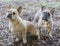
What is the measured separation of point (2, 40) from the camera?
4715 mm

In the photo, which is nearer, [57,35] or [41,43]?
[41,43]

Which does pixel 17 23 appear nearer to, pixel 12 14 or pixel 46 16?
pixel 12 14

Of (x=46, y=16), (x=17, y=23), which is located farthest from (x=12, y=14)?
(x=46, y=16)

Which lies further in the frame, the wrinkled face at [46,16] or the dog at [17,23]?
the wrinkled face at [46,16]

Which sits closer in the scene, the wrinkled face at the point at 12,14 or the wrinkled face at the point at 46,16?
the wrinkled face at the point at 12,14

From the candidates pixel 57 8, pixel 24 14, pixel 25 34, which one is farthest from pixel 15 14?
pixel 57 8

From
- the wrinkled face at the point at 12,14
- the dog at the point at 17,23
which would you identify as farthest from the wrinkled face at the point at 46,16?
the wrinkled face at the point at 12,14

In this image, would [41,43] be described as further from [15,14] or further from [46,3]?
[46,3]

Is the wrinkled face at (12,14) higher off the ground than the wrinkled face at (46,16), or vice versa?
the wrinkled face at (12,14)

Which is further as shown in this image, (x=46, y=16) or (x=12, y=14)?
(x=46, y=16)

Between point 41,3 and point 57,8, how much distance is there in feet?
2.26

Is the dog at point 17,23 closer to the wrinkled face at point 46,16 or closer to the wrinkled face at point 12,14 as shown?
the wrinkled face at point 12,14

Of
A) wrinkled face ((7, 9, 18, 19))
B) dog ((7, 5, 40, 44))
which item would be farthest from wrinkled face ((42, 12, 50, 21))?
wrinkled face ((7, 9, 18, 19))

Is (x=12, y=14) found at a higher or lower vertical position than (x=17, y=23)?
higher
